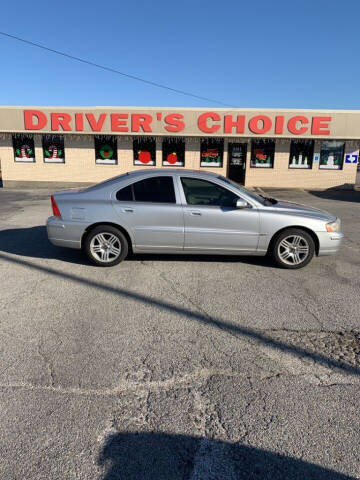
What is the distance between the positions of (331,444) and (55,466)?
5.59 ft

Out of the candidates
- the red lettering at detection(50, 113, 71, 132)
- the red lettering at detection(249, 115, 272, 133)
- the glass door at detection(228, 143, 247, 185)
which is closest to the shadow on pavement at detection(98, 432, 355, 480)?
the red lettering at detection(249, 115, 272, 133)

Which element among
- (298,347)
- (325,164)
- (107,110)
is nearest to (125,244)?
(298,347)

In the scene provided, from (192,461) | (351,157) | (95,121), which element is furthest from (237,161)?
(192,461)

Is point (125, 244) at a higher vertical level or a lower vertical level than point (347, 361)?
higher

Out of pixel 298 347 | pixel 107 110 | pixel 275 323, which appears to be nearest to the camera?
pixel 298 347

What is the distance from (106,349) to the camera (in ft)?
10.8

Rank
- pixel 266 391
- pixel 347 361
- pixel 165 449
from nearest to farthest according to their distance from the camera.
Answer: pixel 165 449, pixel 266 391, pixel 347 361

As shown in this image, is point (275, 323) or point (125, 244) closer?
point (275, 323)

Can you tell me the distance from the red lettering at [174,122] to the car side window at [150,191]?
1268 cm

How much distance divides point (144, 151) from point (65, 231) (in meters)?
13.8

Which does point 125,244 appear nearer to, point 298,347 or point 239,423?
point 298,347

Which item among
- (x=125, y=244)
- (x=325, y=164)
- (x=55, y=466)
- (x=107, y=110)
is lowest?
(x=55, y=466)

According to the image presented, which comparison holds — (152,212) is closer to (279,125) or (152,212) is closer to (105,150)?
(279,125)

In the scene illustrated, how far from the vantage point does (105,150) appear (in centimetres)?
1891
